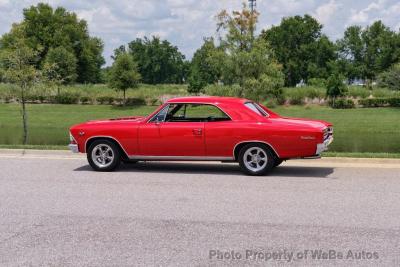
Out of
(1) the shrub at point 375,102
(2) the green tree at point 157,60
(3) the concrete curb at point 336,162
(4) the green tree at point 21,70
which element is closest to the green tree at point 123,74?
(1) the shrub at point 375,102

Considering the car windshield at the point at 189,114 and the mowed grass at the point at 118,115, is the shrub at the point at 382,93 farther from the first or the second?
the car windshield at the point at 189,114

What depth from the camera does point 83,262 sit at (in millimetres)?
5359

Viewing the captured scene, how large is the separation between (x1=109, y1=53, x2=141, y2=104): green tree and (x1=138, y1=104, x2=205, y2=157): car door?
4019cm

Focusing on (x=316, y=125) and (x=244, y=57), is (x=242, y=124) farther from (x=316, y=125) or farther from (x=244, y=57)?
(x=244, y=57)

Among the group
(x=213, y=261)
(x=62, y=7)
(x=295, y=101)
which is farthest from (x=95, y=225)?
(x=62, y=7)

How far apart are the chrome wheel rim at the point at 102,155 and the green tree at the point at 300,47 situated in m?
83.0

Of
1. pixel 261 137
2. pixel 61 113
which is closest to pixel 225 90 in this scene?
pixel 261 137

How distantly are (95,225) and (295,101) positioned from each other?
1749 inches

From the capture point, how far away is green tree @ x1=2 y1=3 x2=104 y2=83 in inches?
3243

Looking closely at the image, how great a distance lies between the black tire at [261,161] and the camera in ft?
34.1

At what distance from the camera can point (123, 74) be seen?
50.6 meters

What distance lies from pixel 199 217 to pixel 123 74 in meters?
44.5

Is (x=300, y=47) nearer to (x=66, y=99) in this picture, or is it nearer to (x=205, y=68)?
(x=205, y=68)

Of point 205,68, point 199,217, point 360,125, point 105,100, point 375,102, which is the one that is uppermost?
point 205,68
